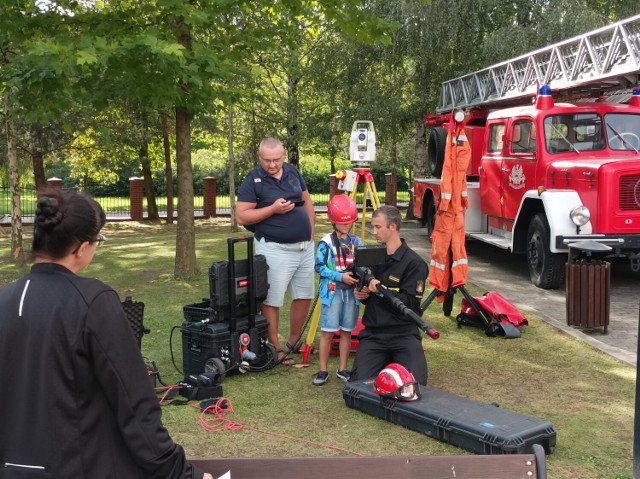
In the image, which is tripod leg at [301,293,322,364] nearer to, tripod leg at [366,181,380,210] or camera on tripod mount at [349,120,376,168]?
tripod leg at [366,181,380,210]

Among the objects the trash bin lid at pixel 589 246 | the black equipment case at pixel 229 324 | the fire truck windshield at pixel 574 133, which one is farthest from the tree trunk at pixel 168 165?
the black equipment case at pixel 229 324

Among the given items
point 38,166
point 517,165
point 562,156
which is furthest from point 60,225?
point 38,166

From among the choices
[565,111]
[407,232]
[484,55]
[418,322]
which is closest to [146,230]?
[407,232]

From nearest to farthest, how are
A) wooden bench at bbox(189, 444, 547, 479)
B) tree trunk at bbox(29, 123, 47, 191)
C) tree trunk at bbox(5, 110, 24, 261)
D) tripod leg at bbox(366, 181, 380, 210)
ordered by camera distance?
wooden bench at bbox(189, 444, 547, 479) < tripod leg at bbox(366, 181, 380, 210) < tree trunk at bbox(5, 110, 24, 261) < tree trunk at bbox(29, 123, 47, 191)

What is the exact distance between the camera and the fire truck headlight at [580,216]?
9.00 m

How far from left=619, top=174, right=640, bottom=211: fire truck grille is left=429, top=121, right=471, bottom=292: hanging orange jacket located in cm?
270

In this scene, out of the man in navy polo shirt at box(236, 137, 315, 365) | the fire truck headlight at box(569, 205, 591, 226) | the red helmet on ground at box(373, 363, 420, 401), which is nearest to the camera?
the red helmet on ground at box(373, 363, 420, 401)

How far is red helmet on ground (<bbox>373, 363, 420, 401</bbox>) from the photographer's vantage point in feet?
15.8

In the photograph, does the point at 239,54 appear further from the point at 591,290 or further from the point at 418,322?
the point at 418,322

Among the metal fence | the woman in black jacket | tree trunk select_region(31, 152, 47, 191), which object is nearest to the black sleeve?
the woman in black jacket

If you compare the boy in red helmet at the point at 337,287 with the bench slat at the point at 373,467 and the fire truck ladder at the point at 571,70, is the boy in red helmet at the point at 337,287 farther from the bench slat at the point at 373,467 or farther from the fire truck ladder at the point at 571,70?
the fire truck ladder at the point at 571,70

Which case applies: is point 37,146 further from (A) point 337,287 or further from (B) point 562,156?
(A) point 337,287

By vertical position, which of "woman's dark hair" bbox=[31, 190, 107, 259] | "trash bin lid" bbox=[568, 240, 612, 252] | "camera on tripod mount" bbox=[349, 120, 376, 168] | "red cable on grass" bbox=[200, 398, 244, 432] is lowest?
"red cable on grass" bbox=[200, 398, 244, 432]

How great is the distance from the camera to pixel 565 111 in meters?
10.4
